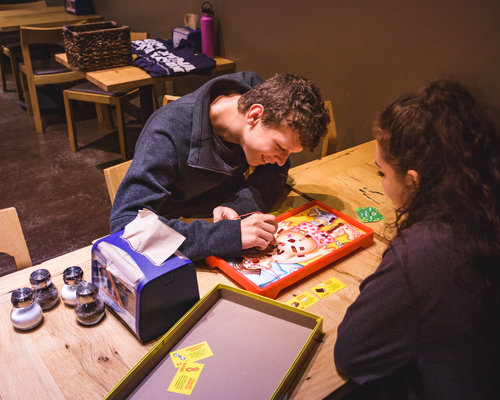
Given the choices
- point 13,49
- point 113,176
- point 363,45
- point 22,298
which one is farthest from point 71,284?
point 13,49

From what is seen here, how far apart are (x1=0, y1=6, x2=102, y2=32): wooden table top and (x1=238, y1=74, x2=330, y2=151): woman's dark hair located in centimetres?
395

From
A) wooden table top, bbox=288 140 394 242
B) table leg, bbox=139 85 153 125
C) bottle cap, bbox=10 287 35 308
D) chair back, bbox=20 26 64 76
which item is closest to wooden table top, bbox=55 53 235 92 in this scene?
table leg, bbox=139 85 153 125

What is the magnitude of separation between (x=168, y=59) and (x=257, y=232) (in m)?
2.35

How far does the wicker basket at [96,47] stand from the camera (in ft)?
9.46

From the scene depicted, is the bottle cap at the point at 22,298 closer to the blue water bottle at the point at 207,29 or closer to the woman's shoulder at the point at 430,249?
the woman's shoulder at the point at 430,249

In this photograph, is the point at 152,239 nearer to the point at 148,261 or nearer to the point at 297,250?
the point at 148,261

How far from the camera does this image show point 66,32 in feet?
9.82

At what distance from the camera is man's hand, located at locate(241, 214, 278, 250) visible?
4.01 feet

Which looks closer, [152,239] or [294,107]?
[152,239]

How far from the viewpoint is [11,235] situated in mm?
1252

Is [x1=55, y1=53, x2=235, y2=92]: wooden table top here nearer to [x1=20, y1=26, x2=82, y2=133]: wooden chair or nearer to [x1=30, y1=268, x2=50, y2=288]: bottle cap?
[x1=20, y1=26, x2=82, y2=133]: wooden chair

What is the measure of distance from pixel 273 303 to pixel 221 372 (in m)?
0.21

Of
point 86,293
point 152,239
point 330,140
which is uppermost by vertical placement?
point 152,239

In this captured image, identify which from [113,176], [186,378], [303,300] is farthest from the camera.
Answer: [113,176]
